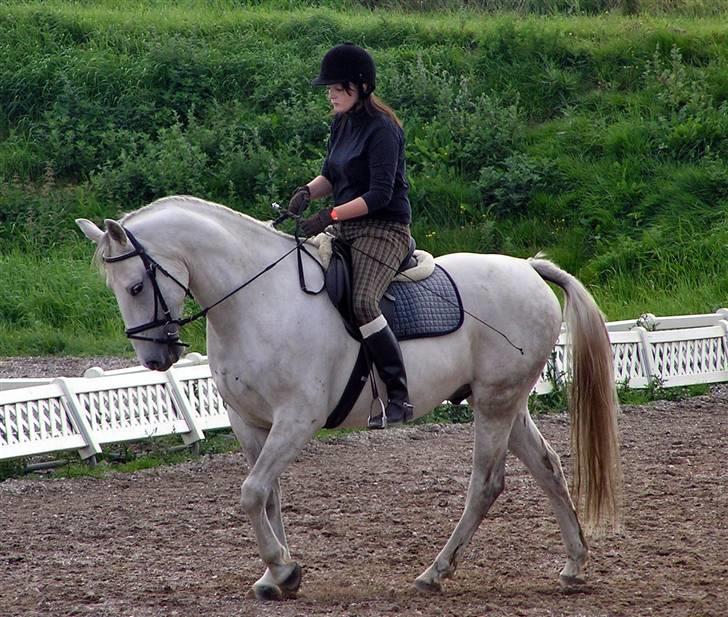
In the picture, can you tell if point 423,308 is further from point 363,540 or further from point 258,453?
point 363,540

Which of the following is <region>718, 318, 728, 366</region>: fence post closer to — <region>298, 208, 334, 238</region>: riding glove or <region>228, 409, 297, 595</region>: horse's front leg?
<region>298, 208, 334, 238</region>: riding glove

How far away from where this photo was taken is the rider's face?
571 centimetres

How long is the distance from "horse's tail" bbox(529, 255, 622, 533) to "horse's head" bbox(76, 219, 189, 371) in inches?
84.1

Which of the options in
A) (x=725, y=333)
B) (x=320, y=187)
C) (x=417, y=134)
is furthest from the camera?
(x=417, y=134)

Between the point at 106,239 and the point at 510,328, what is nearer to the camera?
the point at 106,239

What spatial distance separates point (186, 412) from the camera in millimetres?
9203

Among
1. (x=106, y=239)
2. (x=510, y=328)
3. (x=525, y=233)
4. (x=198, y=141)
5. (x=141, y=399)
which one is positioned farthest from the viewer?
(x=198, y=141)

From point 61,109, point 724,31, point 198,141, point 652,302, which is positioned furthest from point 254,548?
point 724,31

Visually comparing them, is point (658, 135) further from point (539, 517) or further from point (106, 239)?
point (106, 239)

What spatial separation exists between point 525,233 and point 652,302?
266 centimetres

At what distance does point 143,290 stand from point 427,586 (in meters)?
1.90

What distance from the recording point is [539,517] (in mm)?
7184

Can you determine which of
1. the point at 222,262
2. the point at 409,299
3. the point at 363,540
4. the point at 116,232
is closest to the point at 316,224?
the point at 222,262

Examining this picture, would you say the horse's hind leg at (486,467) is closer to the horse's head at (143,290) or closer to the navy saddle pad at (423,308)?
the navy saddle pad at (423,308)
